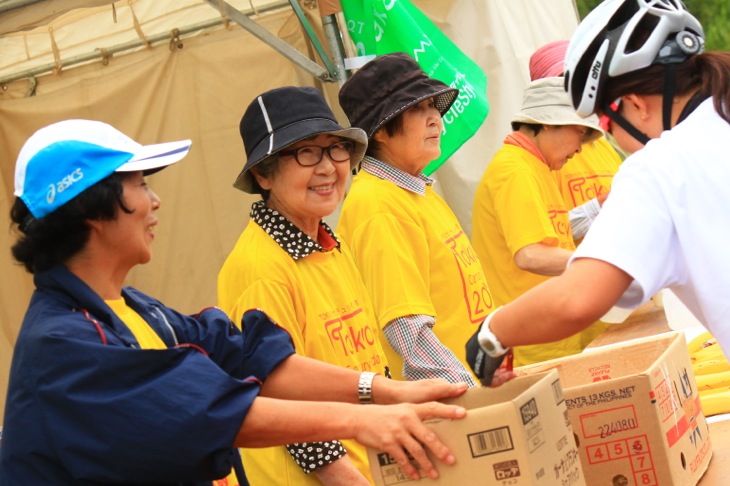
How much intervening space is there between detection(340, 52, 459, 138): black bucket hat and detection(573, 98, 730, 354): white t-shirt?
1844mm

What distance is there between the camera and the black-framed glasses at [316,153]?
11.1 ft

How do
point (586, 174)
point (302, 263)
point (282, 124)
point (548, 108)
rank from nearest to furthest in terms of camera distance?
point (302, 263), point (282, 124), point (548, 108), point (586, 174)

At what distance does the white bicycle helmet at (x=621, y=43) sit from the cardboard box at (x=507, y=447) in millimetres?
740

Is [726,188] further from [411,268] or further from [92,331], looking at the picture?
[411,268]

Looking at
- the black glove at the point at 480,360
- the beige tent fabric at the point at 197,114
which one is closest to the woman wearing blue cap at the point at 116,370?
the black glove at the point at 480,360

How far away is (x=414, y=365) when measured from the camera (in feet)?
11.3

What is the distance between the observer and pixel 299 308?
122 inches

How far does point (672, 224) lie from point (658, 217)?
4cm

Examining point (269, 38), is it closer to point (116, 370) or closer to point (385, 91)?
point (385, 91)

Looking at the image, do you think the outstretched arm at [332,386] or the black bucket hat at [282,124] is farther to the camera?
the black bucket hat at [282,124]

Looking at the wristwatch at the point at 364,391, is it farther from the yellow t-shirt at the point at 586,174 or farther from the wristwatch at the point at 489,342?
the yellow t-shirt at the point at 586,174

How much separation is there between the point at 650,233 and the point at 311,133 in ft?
4.76

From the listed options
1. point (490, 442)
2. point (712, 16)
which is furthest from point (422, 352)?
point (712, 16)

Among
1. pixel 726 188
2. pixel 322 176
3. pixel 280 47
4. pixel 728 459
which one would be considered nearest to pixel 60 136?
pixel 322 176
